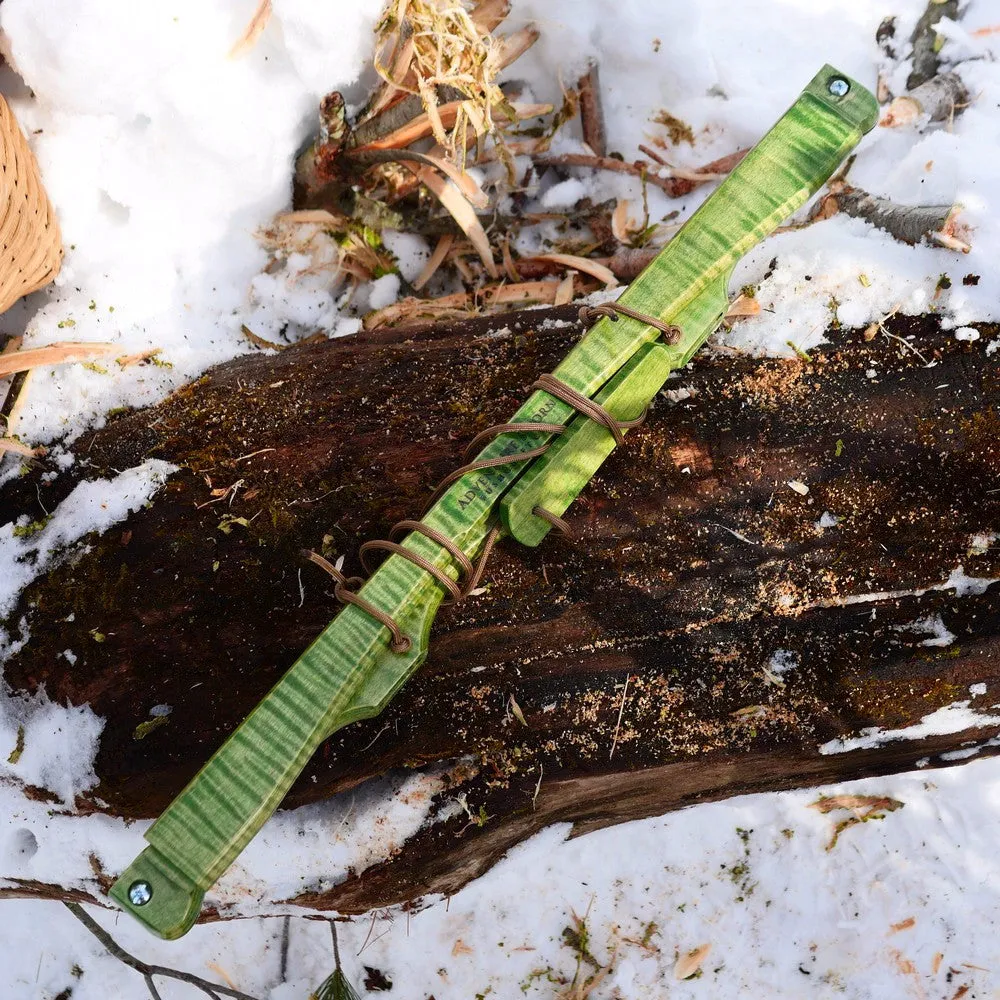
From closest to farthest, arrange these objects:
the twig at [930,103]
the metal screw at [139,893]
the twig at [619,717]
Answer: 1. the metal screw at [139,893]
2. the twig at [619,717]
3. the twig at [930,103]

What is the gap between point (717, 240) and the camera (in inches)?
62.4

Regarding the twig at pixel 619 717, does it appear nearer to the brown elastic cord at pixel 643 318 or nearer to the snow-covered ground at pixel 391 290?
the snow-covered ground at pixel 391 290

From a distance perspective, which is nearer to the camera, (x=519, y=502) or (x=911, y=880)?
(x=519, y=502)

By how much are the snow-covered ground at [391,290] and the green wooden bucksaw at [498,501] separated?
0.25 m

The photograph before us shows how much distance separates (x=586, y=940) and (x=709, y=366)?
6.64ft

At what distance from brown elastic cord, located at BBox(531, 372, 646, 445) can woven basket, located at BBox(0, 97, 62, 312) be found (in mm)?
1277

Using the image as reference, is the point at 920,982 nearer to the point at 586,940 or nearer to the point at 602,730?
the point at 586,940

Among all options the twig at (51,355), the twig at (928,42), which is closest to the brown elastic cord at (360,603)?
the twig at (51,355)

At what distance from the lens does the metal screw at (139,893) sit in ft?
4.23

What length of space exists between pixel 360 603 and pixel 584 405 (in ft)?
1.93

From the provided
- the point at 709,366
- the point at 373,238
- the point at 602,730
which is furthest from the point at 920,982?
the point at 373,238

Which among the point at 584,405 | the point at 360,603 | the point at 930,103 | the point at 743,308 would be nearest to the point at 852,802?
the point at 743,308

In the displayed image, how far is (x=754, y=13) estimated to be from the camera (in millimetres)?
2480

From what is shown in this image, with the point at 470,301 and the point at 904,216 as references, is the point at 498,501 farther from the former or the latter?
the point at 904,216
